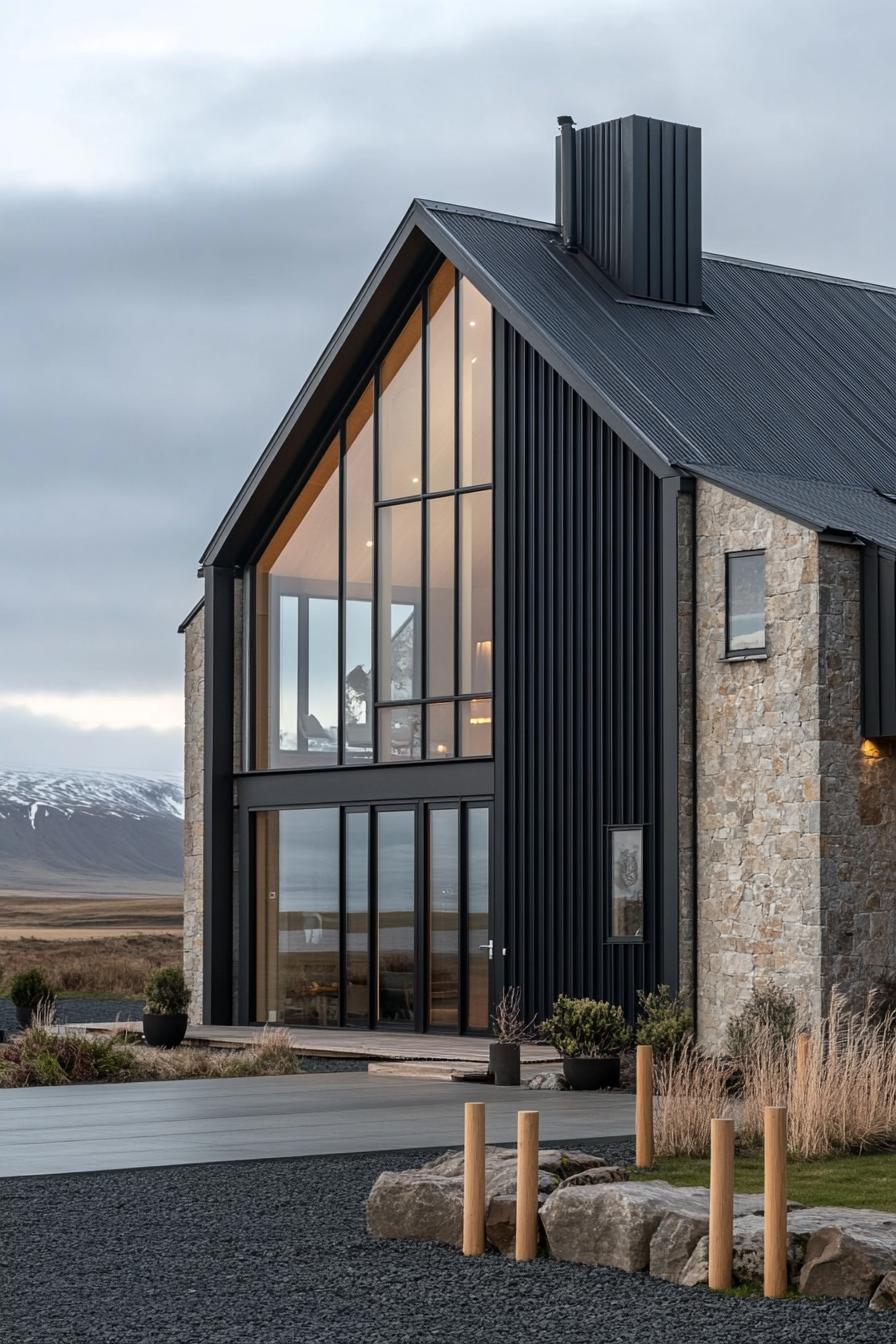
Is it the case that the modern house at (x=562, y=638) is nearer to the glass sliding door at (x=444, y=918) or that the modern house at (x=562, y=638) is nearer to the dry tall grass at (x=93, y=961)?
the glass sliding door at (x=444, y=918)

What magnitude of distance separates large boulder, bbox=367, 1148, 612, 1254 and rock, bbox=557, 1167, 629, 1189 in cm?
2

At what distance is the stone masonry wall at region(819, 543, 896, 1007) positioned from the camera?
17.8m

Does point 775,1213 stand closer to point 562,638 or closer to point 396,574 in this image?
point 562,638

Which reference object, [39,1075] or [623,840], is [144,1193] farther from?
[623,840]

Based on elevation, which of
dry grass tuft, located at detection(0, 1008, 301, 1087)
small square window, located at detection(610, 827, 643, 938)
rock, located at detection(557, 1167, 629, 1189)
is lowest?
dry grass tuft, located at detection(0, 1008, 301, 1087)

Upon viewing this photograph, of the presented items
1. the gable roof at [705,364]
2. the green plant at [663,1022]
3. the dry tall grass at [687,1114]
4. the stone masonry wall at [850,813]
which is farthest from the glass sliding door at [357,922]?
the dry tall grass at [687,1114]

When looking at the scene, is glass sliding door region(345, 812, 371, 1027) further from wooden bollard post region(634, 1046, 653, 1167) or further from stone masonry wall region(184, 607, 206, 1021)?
wooden bollard post region(634, 1046, 653, 1167)

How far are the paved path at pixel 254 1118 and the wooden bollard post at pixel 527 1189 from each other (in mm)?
3589

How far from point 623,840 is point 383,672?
4.44m

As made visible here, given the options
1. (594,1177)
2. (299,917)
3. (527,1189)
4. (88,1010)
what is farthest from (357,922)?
(527,1189)

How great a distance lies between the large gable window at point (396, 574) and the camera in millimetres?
22172

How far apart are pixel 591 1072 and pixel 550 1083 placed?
474 mm

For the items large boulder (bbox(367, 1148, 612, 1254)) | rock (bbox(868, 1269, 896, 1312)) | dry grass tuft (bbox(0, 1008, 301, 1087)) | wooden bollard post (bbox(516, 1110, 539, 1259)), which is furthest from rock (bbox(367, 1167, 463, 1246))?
dry grass tuft (bbox(0, 1008, 301, 1087))

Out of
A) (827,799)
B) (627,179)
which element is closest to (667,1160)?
(827,799)
